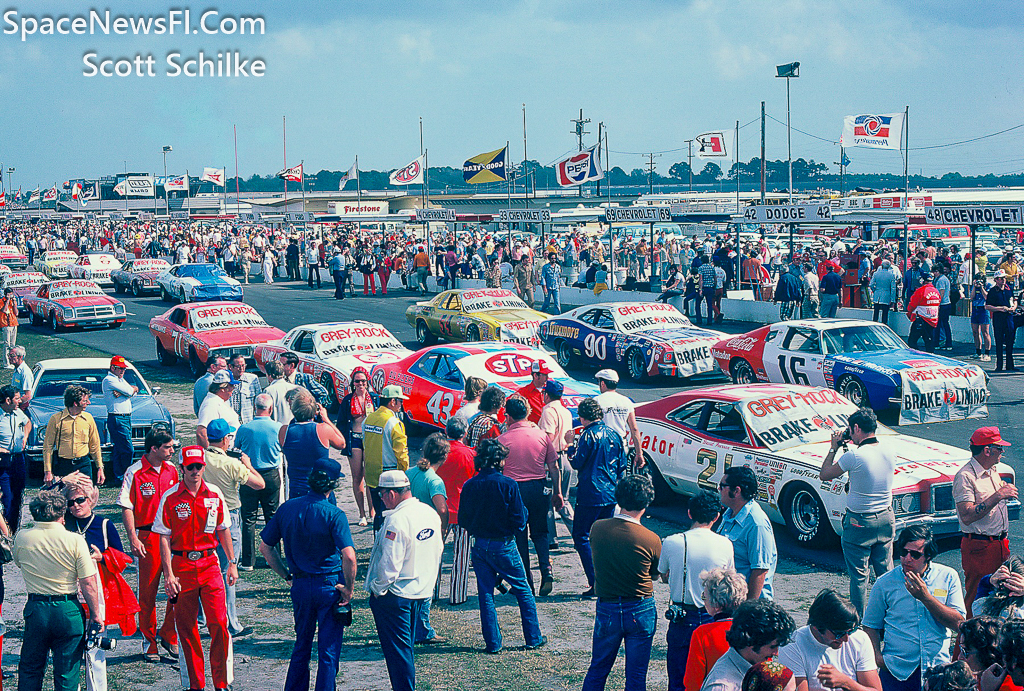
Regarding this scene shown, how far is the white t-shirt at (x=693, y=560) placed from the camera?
5.38m

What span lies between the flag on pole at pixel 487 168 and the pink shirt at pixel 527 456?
1328 inches

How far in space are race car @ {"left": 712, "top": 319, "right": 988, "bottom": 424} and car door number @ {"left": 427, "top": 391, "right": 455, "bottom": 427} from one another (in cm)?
540

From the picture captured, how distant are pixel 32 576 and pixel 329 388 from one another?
382 inches

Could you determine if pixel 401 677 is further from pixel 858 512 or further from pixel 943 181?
pixel 943 181

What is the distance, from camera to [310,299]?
117ft

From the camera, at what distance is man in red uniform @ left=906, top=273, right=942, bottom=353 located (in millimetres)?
19594

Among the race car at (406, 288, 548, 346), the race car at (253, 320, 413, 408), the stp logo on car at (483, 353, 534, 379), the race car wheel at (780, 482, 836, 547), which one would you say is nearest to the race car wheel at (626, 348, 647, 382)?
the race car at (406, 288, 548, 346)

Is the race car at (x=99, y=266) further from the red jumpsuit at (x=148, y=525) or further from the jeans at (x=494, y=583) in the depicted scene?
the jeans at (x=494, y=583)

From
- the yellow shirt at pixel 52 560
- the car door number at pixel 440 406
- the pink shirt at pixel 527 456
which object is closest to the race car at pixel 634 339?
the car door number at pixel 440 406

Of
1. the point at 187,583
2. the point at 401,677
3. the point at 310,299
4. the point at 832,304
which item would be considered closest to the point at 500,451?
the point at 401,677

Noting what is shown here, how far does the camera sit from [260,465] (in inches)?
336

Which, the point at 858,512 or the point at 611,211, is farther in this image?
the point at 611,211

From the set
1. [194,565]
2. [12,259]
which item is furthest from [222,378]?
[12,259]

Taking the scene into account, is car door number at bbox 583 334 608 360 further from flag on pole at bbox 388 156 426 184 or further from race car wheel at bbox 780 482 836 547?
flag on pole at bbox 388 156 426 184
